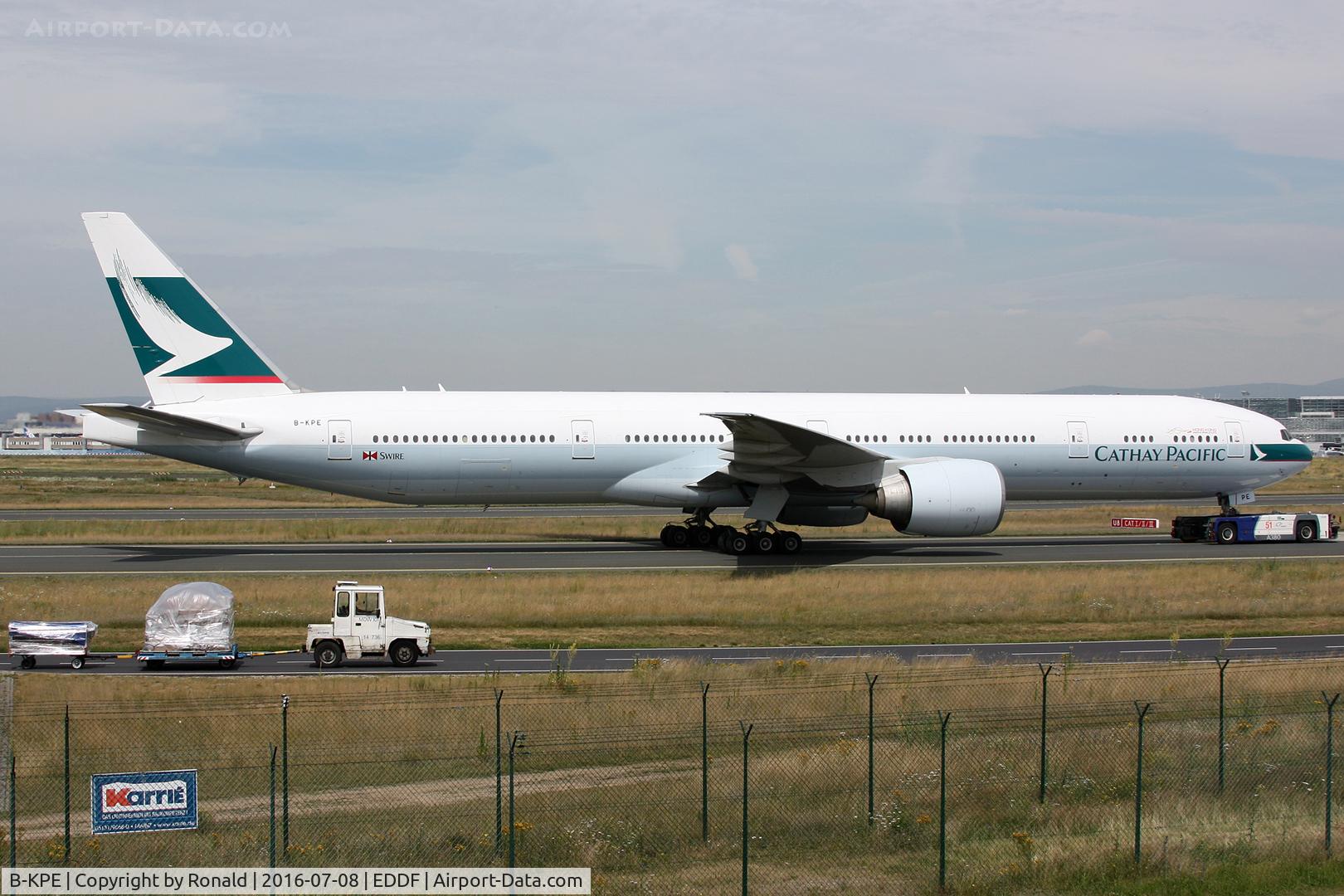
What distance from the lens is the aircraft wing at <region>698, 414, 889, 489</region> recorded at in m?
32.8

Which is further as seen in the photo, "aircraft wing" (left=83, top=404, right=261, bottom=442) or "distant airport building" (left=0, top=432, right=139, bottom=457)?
"distant airport building" (left=0, top=432, right=139, bottom=457)

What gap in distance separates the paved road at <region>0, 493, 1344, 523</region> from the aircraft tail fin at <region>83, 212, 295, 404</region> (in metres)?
13.8

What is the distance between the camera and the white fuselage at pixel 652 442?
116 feet

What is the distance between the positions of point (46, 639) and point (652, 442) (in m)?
19.1

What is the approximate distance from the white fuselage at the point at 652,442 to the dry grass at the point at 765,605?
4896 mm

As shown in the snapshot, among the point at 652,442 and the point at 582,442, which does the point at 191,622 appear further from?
the point at 652,442

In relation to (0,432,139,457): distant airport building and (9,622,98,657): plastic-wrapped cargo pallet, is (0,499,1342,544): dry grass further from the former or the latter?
(0,432,139,457): distant airport building

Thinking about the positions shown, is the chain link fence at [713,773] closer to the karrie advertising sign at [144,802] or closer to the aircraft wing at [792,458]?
the karrie advertising sign at [144,802]

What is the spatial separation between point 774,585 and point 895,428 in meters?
10.1

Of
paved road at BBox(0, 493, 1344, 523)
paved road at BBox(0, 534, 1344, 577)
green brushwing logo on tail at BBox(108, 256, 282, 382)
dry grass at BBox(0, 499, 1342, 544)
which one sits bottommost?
paved road at BBox(0, 534, 1344, 577)

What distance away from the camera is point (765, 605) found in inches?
1112

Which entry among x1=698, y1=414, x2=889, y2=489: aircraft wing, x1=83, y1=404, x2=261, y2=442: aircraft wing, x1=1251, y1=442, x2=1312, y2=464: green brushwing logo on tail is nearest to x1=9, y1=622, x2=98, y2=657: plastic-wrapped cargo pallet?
x1=83, y1=404, x2=261, y2=442: aircraft wing

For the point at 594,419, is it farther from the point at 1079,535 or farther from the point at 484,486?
the point at 1079,535

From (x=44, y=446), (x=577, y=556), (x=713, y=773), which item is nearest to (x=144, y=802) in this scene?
(x=713, y=773)
